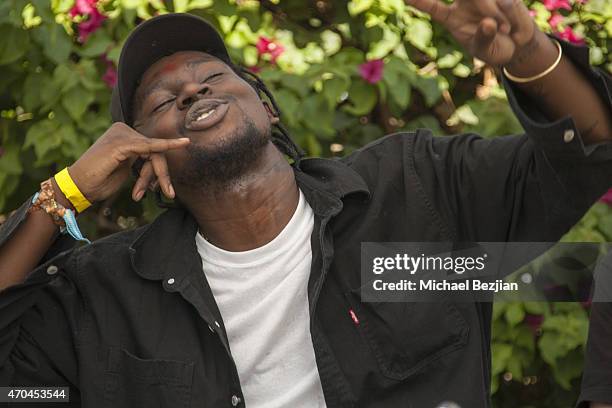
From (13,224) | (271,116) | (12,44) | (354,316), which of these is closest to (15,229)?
(13,224)

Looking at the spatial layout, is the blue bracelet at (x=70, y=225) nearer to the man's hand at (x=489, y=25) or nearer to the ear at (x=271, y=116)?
the ear at (x=271, y=116)

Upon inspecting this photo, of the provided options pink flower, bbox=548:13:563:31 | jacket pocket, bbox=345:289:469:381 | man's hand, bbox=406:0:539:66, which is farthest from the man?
pink flower, bbox=548:13:563:31

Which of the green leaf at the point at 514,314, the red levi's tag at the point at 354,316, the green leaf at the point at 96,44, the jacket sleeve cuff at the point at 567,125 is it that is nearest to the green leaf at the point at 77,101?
the green leaf at the point at 96,44

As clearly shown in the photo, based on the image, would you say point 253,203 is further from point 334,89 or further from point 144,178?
point 334,89

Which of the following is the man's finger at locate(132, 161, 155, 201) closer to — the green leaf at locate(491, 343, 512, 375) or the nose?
the nose

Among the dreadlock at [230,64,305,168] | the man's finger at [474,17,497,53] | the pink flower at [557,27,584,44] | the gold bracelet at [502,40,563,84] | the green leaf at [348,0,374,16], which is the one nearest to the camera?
the man's finger at [474,17,497,53]

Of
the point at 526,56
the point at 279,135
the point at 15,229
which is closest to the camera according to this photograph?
the point at 526,56

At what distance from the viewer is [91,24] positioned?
3516mm

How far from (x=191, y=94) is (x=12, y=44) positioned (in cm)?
95

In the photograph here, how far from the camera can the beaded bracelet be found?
8.86 feet

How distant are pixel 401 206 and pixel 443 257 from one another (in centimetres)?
16

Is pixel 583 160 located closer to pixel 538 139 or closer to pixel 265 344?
pixel 538 139

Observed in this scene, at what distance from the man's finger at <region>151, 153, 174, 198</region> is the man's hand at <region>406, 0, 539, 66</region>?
0.75m

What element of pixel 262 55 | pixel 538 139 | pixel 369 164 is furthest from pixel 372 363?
pixel 262 55
